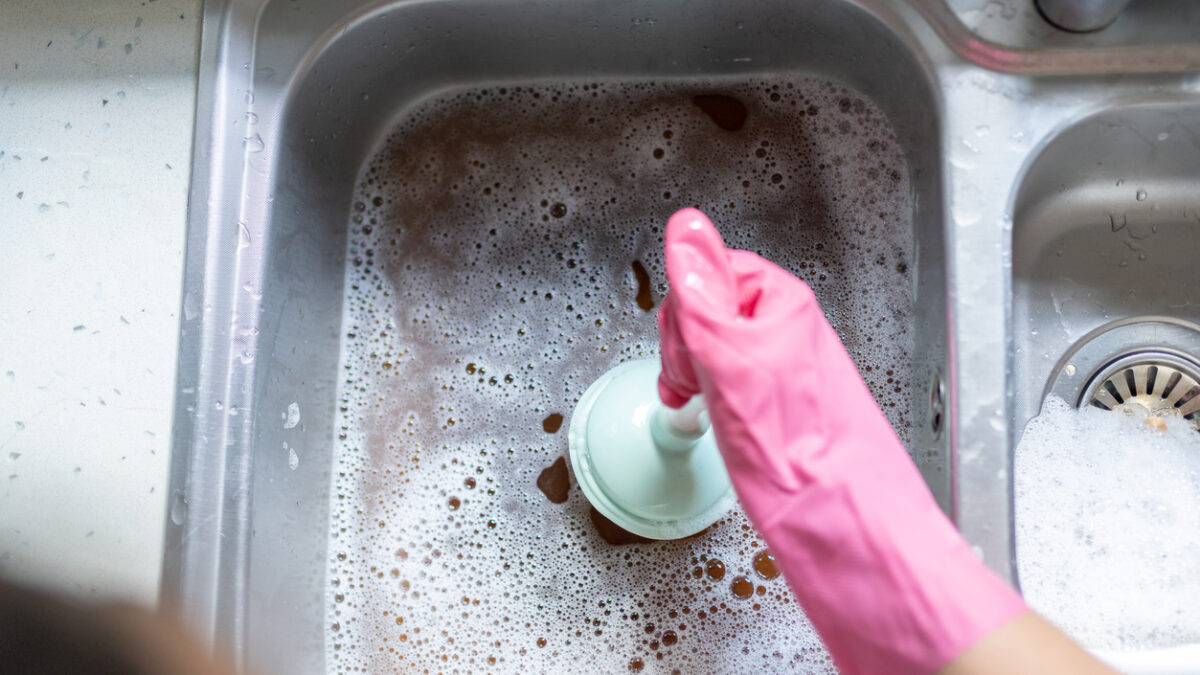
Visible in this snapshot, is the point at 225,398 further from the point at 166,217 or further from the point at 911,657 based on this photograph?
the point at 911,657

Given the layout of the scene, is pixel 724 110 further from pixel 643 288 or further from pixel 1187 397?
pixel 1187 397

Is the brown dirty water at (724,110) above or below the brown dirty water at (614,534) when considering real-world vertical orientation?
above

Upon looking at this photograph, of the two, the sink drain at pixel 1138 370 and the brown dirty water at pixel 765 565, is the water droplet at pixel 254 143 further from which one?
the sink drain at pixel 1138 370

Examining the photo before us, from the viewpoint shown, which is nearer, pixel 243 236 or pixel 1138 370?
pixel 243 236

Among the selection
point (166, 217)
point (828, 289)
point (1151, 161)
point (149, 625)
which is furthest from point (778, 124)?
point (149, 625)

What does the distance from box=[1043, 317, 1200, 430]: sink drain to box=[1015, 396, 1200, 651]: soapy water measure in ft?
0.05

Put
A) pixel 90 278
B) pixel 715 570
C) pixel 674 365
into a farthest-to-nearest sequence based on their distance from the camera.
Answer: pixel 715 570
pixel 90 278
pixel 674 365

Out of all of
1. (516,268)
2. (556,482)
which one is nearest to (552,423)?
(556,482)

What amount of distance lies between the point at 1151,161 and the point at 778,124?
345 mm

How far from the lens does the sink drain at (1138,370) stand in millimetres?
780

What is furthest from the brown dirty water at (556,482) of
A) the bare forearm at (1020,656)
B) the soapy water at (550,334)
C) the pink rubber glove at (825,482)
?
the bare forearm at (1020,656)

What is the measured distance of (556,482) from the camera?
0.79 m

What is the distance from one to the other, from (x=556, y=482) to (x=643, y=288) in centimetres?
22

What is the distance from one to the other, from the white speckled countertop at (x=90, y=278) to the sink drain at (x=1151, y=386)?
0.88 meters
